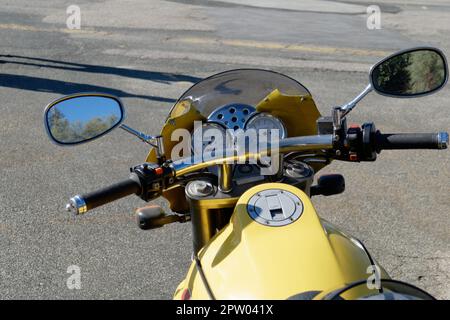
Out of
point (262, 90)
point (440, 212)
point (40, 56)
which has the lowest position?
point (440, 212)

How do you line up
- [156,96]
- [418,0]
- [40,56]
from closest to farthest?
[156,96] < [40,56] < [418,0]

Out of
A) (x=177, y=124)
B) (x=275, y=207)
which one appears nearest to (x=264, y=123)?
(x=177, y=124)

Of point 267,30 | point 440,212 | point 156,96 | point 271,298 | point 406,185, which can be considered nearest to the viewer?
point 271,298

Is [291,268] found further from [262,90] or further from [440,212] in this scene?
[440,212]

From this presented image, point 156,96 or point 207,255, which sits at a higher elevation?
point 207,255

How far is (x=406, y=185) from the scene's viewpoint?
20.7ft

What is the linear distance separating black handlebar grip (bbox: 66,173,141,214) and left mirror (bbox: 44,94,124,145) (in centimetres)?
26

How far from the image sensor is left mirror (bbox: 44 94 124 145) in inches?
98.1

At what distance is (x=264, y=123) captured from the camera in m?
2.77

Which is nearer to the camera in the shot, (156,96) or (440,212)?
(440,212)

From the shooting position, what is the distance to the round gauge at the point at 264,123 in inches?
109

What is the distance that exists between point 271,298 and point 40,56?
9.46 meters

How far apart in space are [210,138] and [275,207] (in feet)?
1.93
